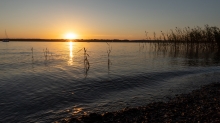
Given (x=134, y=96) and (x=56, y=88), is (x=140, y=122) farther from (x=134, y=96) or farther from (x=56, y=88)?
(x=56, y=88)

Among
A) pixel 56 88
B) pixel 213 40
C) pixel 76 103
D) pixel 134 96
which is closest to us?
pixel 76 103

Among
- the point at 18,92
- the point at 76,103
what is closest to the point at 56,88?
the point at 18,92

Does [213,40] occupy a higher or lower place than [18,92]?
higher

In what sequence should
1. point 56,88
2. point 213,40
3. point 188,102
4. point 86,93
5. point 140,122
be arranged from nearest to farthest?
1. point 140,122
2. point 188,102
3. point 86,93
4. point 56,88
5. point 213,40

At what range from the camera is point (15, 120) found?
8.83 m

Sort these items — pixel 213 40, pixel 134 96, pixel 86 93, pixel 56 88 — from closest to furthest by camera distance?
pixel 134 96 < pixel 86 93 < pixel 56 88 < pixel 213 40

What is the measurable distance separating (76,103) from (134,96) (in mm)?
3715

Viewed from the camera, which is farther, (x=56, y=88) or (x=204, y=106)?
(x=56, y=88)

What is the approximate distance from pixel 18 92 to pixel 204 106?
11298 millimetres

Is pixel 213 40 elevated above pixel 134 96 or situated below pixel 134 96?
above

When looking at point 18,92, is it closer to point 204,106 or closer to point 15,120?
point 15,120

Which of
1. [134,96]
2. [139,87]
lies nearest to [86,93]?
[134,96]

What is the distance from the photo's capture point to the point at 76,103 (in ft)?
37.1

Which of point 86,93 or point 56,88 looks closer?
point 86,93
